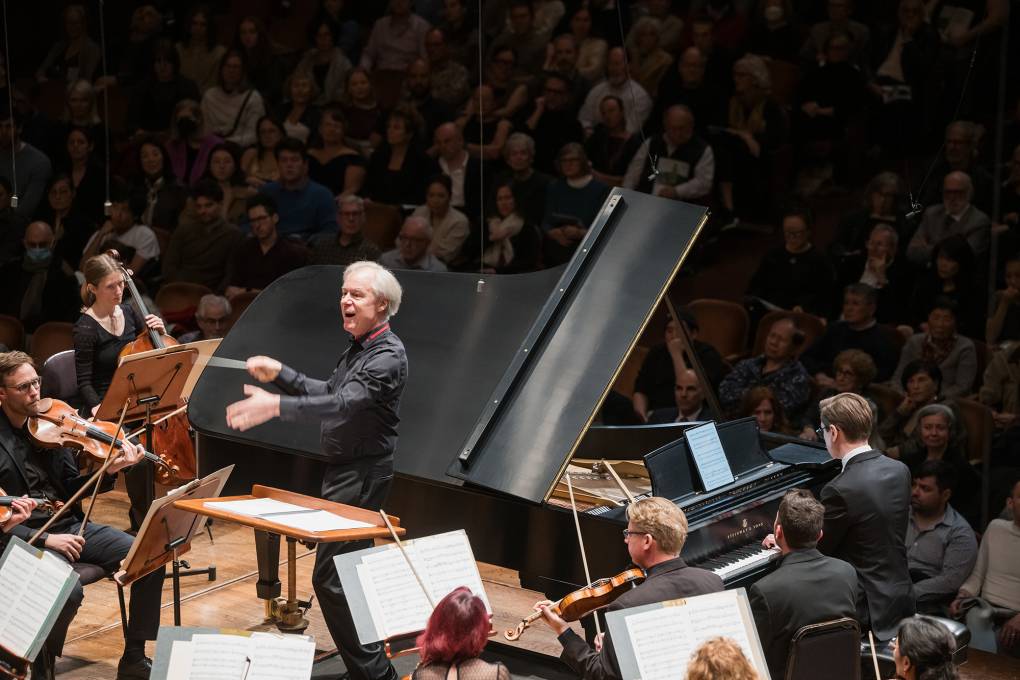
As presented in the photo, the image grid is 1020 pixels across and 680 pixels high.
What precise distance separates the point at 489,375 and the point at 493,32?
5570mm

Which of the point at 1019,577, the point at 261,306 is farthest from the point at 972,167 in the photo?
the point at 261,306

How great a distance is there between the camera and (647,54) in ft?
30.3

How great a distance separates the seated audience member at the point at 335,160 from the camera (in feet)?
29.6

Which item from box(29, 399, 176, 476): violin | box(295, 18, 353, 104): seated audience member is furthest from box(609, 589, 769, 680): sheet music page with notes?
box(295, 18, 353, 104): seated audience member

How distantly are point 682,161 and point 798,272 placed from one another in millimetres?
1163

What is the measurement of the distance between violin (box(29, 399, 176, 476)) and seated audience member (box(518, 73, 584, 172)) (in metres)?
4.54

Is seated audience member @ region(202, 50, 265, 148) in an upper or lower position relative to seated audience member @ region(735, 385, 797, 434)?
upper

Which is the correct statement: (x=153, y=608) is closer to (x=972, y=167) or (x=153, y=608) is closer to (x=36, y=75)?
(x=972, y=167)

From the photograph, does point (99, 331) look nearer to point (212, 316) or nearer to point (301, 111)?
point (212, 316)

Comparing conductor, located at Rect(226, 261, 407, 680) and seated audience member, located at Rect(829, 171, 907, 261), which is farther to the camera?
seated audience member, located at Rect(829, 171, 907, 261)

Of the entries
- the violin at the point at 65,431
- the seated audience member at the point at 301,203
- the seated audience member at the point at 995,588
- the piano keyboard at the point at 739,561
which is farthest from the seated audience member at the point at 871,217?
the violin at the point at 65,431

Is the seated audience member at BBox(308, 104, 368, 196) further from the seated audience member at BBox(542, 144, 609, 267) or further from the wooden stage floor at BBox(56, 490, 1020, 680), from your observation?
the wooden stage floor at BBox(56, 490, 1020, 680)

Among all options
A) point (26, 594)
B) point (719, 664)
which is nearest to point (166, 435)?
point (26, 594)

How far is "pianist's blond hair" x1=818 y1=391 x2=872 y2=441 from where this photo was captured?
463cm
